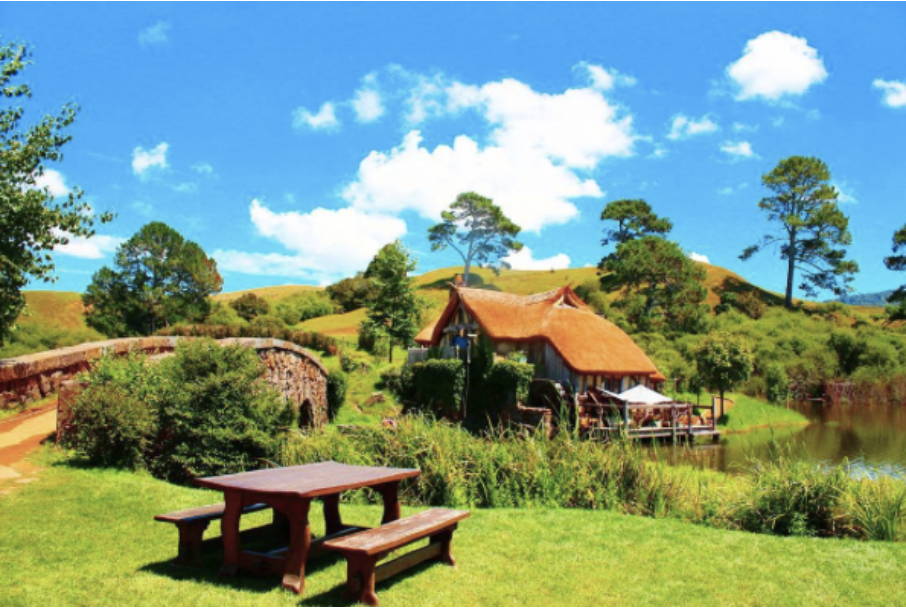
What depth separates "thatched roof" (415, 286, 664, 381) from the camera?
3030 centimetres

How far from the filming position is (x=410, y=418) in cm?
1173

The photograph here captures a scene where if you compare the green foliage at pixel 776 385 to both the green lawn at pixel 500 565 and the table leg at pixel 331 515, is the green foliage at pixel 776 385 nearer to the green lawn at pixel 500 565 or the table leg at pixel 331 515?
the green lawn at pixel 500 565

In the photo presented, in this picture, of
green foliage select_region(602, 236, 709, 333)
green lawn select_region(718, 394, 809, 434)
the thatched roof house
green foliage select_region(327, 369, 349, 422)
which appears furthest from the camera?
green foliage select_region(602, 236, 709, 333)

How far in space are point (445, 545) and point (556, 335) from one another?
2481 centimetres

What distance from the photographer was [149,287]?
48.8 meters

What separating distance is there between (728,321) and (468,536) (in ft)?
175

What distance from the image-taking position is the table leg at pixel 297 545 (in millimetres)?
5215

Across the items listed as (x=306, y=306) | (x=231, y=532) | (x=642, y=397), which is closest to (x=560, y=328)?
(x=642, y=397)

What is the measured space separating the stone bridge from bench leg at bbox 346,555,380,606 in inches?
309

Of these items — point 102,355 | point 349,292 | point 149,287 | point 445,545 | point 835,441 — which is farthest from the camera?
point 349,292

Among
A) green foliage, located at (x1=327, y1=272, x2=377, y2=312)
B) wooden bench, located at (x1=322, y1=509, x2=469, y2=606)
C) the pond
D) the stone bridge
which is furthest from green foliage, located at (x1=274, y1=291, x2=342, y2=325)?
wooden bench, located at (x1=322, y1=509, x2=469, y2=606)

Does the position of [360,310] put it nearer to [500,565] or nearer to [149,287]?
[149,287]

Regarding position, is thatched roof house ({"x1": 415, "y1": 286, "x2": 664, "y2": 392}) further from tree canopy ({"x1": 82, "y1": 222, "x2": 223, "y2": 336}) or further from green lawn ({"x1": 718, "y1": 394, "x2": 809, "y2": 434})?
tree canopy ({"x1": 82, "y1": 222, "x2": 223, "y2": 336})

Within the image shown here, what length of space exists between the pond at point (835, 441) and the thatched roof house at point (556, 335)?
16.5 feet
